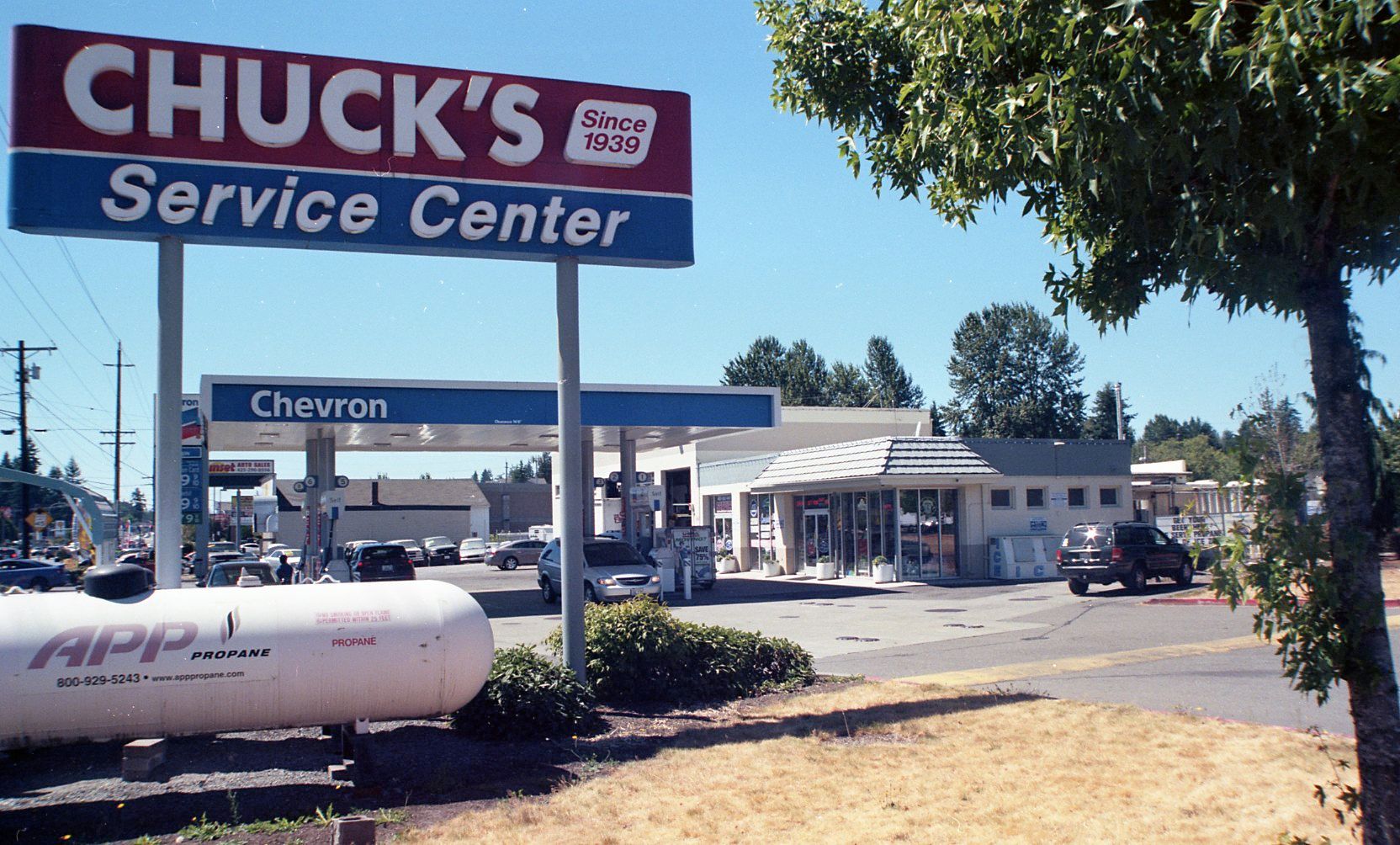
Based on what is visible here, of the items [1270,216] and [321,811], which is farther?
[321,811]

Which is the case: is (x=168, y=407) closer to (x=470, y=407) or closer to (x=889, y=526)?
(x=470, y=407)

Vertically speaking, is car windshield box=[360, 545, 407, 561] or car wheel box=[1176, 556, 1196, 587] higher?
car windshield box=[360, 545, 407, 561]

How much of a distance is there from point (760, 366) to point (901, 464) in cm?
6063

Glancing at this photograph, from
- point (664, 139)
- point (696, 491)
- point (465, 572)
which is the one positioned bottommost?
point (465, 572)

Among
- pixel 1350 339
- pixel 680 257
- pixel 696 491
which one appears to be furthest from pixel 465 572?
pixel 1350 339

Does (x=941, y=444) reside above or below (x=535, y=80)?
below

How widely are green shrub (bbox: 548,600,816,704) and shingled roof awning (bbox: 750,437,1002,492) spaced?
59.5 feet

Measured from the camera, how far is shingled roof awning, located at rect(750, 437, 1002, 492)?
30.3 meters

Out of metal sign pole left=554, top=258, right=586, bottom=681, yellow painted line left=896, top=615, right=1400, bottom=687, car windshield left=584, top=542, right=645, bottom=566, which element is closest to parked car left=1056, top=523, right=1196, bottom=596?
yellow painted line left=896, top=615, right=1400, bottom=687

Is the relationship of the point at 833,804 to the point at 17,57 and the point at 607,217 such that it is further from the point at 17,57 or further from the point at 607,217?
the point at 17,57

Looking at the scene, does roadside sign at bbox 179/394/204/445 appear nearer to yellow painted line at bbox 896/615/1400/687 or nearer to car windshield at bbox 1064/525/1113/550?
yellow painted line at bbox 896/615/1400/687

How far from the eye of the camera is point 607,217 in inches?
452

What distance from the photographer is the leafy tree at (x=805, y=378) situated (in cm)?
8800

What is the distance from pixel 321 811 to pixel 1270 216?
6944 mm
